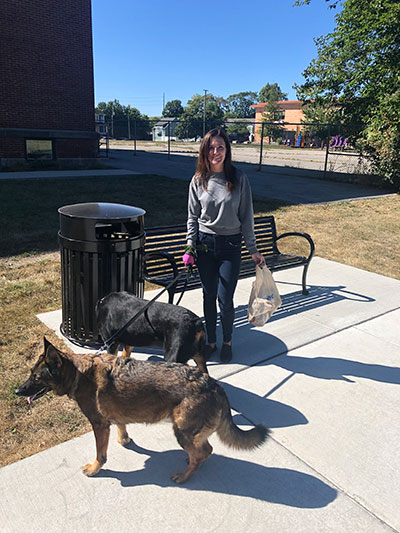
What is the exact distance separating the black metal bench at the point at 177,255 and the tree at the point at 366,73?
1158 cm

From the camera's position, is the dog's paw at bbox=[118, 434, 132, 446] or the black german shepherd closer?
the dog's paw at bbox=[118, 434, 132, 446]

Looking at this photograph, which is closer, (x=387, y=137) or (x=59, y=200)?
(x=59, y=200)

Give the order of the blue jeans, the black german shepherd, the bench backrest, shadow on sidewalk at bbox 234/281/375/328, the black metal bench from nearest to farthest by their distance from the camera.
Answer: the black german shepherd
the blue jeans
the black metal bench
the bench backrest
shadow on sidewalk at bbox 234/281/375/328

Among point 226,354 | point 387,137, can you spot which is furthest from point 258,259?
point 387,137

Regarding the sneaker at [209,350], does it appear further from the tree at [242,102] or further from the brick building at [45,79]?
the tree at [242,102]

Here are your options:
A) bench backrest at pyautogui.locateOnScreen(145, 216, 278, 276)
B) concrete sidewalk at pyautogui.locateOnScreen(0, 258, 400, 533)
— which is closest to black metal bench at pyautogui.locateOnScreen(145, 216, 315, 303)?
bench backrest at pyautogui.locateOnScreen(145, 216, 278, 276)

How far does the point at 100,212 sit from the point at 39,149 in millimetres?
15703

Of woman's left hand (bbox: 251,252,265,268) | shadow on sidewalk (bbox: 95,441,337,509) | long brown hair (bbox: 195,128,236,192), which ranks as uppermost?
long brown hair (bbox: 195,128,236,192)

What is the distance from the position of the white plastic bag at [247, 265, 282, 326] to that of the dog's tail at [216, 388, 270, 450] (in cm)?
144

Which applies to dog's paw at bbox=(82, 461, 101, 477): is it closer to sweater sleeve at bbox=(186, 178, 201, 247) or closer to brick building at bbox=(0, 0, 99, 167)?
sweater sleeve at bbox=(186, 178, 201, 247)

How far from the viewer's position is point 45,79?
55.5 feet

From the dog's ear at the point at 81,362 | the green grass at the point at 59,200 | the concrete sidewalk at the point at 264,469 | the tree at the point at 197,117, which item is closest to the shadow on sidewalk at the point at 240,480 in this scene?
the concrete sidewalk at the point at 264,469

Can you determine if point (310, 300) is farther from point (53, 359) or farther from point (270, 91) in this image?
point (270, 91)

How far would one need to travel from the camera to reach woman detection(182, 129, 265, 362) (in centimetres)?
329
